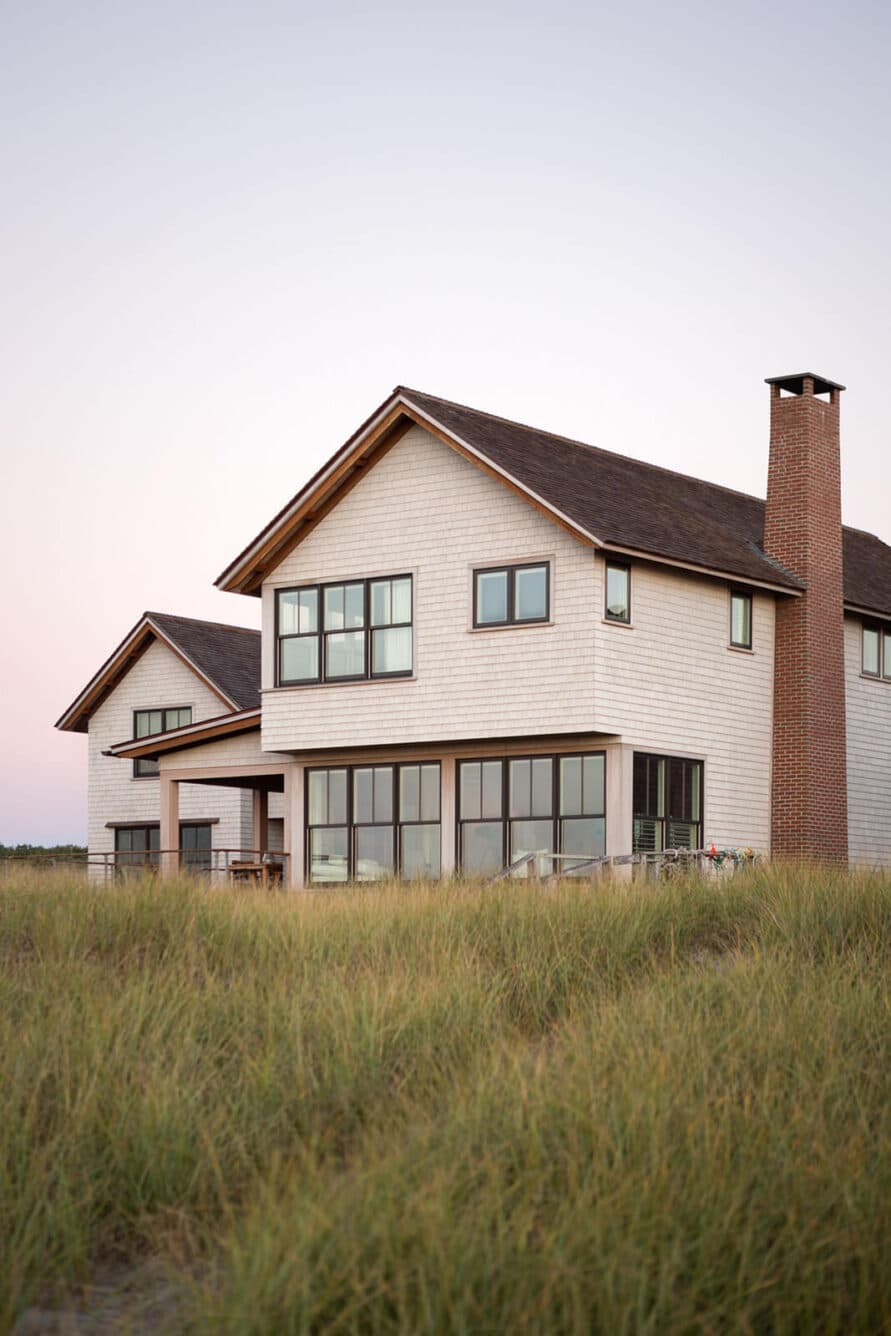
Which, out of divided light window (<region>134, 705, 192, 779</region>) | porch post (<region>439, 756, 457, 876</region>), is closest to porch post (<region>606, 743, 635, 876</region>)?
porch post (<region>439, 756, 457, 876</region>)

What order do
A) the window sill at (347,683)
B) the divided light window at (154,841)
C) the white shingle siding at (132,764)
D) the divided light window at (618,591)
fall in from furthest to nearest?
the white shingle siding at (132,764) < the divided light window at (154,841) < the window sill at (347,683) < the divided light window at (618,591)

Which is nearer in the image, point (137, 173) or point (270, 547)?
point (137, 173)

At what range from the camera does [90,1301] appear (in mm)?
7250

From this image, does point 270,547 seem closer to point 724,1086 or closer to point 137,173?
point 137,173

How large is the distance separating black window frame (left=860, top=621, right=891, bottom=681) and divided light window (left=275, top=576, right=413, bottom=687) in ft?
30.7

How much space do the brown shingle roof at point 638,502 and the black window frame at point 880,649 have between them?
472 mm

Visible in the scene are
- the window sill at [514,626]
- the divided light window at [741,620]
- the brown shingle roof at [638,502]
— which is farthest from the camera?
the divided light window at [741,620]

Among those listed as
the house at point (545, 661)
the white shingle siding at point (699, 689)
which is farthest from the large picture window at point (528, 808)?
the white shingle siding at point (699, 689)

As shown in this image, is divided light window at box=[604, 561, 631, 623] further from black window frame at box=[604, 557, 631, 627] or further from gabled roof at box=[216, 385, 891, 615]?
gabled roof at box=[216, 385, 891, 615]

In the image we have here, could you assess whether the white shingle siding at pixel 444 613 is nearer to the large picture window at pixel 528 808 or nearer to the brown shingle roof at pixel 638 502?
the brown shingle roof at pixel 638 502

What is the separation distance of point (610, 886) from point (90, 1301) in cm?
923

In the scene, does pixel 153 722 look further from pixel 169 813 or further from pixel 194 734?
pixel 194 734

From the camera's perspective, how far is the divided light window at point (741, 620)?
28578 millimetres

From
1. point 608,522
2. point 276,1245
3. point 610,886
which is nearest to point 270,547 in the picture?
point 608,522
